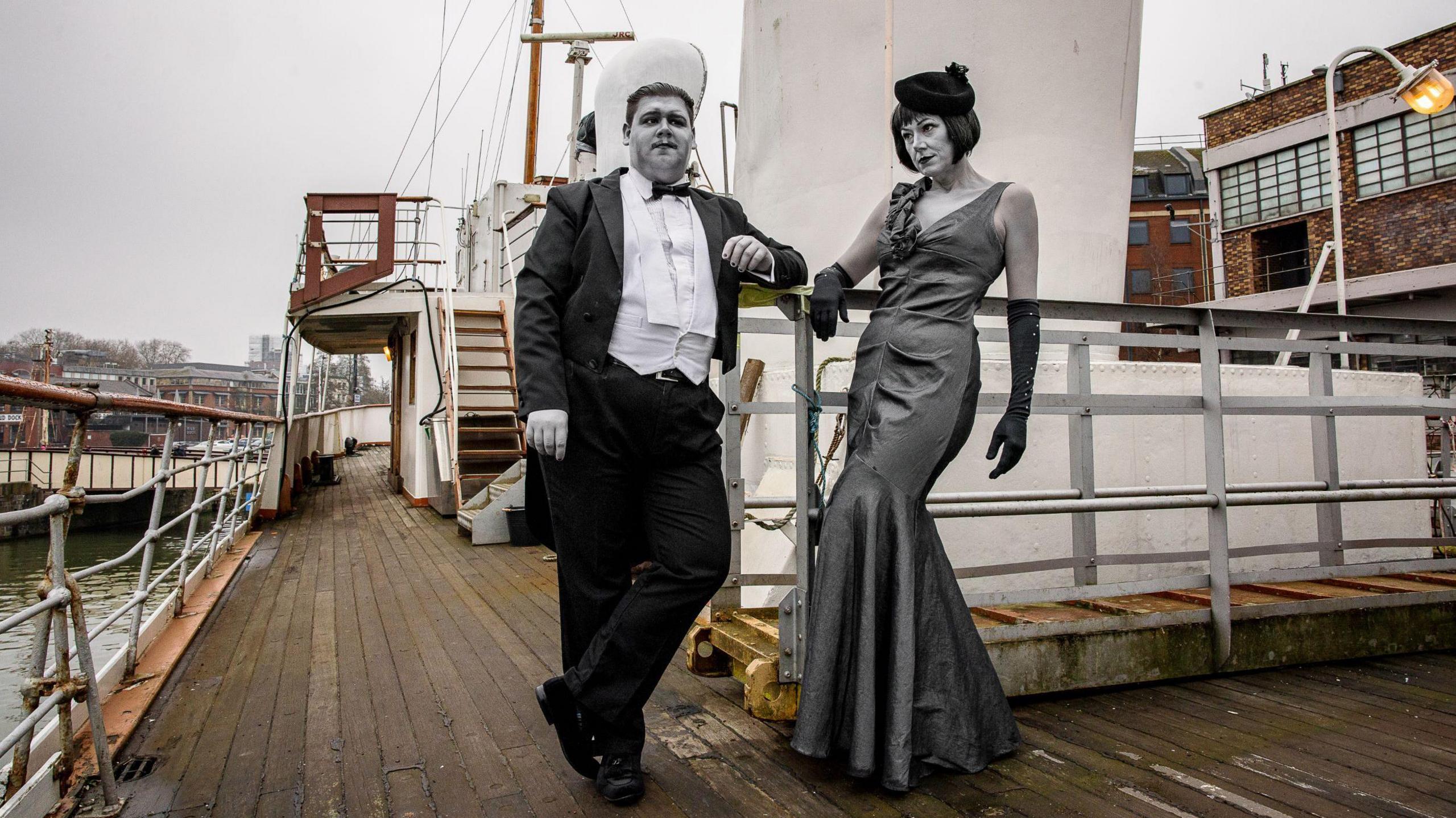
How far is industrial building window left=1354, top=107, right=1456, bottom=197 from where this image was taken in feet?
62.2

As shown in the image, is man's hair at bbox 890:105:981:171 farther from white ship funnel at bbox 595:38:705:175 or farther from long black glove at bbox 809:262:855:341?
white ship funnel at bbox 595:38:705:175

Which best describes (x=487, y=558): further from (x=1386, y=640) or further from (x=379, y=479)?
(x=379, y=479)

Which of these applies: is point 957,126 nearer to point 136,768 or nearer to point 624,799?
point 624,799

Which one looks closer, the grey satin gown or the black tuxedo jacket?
the black tuxedo jacket

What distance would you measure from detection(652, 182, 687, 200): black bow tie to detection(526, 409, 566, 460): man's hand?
611 mm

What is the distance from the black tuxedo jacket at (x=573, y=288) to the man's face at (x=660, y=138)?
0.28 ft

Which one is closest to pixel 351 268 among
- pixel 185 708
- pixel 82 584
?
pixel 82 584

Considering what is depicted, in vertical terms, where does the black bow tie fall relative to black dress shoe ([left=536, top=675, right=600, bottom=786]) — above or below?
above

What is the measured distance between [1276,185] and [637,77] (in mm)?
27091

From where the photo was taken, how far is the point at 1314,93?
2175 centimetres

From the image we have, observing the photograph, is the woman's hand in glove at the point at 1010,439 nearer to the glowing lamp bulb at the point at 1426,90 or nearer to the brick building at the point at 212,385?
the glowing lamp bulb at the point at 1426,90

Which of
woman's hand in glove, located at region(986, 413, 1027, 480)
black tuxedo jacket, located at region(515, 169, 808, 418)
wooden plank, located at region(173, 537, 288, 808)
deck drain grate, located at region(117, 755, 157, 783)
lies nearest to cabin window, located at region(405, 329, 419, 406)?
wooden plank, located at region(173, 537, 288, 808)

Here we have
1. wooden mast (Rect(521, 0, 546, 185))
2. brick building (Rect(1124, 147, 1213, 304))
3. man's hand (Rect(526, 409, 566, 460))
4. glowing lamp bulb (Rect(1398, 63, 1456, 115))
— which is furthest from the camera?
brick building (Rect(1124, 147, 1213, 304))

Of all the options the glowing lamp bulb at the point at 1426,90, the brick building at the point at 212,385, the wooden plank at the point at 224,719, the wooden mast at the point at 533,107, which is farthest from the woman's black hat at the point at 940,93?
the brick building at the point at 212,385
